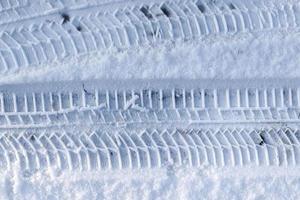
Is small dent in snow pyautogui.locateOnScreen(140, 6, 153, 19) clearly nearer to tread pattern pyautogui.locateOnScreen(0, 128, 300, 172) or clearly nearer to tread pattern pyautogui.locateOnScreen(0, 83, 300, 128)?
tread pattern pyautogui.locateOnScreen(0, 83, 300, 128)

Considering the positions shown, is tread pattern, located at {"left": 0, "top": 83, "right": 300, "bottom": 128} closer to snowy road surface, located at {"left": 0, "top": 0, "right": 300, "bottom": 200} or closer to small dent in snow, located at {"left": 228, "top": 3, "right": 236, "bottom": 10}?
snowy road surface, located at {"left": 0, "top": 0, "right": 300, "bottom": 200}

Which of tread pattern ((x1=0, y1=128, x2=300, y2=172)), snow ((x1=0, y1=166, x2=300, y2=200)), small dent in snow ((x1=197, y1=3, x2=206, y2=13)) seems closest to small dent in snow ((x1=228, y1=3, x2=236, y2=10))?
small dent in snow ((x1=197, y1=3, x2=206, y2=13))

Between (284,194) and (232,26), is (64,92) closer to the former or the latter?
(232,26)

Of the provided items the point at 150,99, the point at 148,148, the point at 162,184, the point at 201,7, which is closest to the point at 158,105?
the point at 150,99

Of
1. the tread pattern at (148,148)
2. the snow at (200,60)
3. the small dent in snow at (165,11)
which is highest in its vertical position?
the small dent in snow at (165,11)

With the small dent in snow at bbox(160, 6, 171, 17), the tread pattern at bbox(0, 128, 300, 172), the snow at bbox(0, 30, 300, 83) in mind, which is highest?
the small dent in snow at bbox(160, 6, 171, 17)

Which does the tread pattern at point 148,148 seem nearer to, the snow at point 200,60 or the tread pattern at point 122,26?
the snow at point 200,60

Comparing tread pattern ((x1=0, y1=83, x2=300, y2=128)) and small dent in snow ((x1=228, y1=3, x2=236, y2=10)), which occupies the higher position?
small dent in snow ((x1=228, y1=3, x2=236, y2=10))

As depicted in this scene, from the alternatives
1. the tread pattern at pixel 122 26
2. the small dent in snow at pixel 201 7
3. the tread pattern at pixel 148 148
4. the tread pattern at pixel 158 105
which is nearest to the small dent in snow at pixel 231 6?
the tread pattern at pixel 122 26
